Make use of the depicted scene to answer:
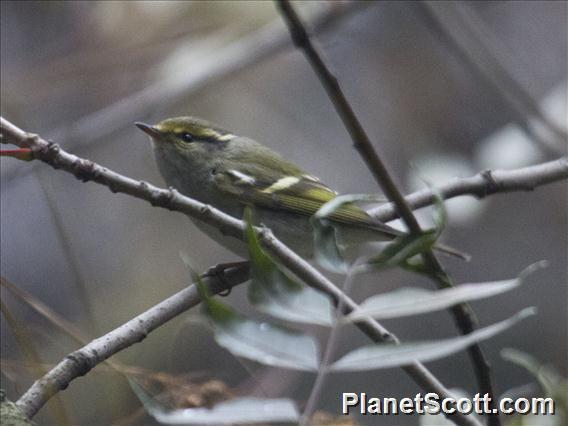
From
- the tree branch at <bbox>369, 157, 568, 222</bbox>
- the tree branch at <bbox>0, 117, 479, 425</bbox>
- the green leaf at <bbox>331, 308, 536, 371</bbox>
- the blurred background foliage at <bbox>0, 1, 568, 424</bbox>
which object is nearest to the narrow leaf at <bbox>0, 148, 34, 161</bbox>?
the tree branch at <bbox>0, 117, 479, 425</bbox>

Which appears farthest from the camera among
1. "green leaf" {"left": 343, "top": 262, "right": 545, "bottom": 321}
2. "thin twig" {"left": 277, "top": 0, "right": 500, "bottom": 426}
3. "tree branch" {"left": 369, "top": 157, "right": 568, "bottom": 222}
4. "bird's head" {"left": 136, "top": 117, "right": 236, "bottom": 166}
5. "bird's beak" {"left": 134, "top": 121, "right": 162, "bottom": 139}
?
"bird's head" {"left": 136, "top": 117, "right": 236, "bottom": 166}

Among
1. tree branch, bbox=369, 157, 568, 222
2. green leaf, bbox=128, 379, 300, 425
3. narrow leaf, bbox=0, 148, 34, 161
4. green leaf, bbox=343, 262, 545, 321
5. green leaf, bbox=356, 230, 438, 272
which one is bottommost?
A: green leaf, bbox=128, 379, 300, 425

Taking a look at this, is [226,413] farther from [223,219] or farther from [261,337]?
[223,219]

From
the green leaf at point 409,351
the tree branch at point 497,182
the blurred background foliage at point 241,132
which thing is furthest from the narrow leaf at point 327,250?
the blurred background foliage at point 241,132

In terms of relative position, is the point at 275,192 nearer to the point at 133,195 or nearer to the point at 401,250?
the point at 133,195

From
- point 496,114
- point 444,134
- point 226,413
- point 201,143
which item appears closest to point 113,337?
point 226,413

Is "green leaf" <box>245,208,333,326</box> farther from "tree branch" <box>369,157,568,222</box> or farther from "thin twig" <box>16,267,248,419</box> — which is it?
"tree branch" <box>369,157,568,222</box>

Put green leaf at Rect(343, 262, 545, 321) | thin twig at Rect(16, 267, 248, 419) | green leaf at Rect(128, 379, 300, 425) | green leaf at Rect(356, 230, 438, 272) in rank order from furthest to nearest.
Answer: thin twig at Rect(16, 267, 248, 419) < green leaf at Rect(356, 230, 438, 272) < green leaf at Rect(343, 262, 545, 321) < green leaf at Rect(128, 379, 300, 425)
